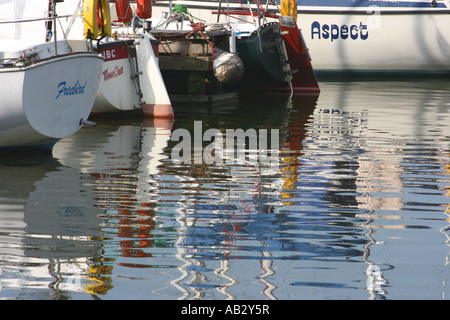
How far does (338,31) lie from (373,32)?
2.99ft

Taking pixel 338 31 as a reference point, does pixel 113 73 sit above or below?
below

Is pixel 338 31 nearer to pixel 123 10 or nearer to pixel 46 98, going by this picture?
pixel 123 10

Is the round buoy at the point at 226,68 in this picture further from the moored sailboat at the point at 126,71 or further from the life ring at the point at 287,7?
the life ring at the point at 287,7

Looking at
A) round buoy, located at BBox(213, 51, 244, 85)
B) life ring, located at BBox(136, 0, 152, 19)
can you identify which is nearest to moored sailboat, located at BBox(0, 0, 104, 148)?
life ring, located at BBox(136, 0, 152, 19)

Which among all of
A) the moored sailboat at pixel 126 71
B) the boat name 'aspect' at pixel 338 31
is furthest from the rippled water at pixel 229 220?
the boat name 'aspect' at pixel 338 31

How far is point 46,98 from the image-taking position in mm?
9062

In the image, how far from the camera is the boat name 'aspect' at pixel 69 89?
30.2 ft

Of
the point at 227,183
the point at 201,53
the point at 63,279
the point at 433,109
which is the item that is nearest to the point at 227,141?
the point at 227,183

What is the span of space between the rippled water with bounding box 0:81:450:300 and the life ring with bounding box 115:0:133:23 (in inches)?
104

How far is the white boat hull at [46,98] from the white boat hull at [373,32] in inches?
A: 457

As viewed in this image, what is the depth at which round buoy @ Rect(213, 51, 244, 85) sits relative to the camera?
48.8ft

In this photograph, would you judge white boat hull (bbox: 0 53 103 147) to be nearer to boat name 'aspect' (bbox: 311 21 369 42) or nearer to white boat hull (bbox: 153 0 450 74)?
white boat hull (bbox: 153 0 450 74)

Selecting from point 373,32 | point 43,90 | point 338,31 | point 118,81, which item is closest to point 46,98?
point 43,90
